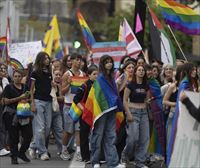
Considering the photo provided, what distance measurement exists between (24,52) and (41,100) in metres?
4.44

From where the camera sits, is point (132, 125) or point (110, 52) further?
point (110, 52)

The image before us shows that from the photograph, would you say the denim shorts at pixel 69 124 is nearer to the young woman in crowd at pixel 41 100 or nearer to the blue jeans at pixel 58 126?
the blue jeans at pixel 58 126

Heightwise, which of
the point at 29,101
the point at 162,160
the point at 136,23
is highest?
the point at 136,23

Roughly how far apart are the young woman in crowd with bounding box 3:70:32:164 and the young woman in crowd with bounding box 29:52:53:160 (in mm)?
312

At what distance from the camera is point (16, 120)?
40.6ft

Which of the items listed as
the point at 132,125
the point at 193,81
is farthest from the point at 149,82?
the point at 193,81

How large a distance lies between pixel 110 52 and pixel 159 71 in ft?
4.32

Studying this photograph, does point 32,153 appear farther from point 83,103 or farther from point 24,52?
point 24,52

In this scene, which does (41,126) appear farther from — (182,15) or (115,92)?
(182,15)

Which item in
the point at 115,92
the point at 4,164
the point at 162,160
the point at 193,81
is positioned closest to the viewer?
the point at 193,81

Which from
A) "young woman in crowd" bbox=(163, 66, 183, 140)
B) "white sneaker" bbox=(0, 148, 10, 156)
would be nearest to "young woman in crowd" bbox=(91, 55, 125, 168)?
"young woman in crowd" bbox=(163, 66, 183, 140)

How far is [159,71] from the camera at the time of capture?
14.3 m

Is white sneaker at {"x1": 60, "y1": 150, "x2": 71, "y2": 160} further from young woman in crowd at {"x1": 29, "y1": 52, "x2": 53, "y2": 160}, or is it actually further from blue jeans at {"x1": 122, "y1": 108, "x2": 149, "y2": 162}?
blue jeans at {"x1": 122, "y1": 108, "x2": 149, "y2": 162}

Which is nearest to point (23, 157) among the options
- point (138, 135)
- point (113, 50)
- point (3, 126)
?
point (3, 126)
